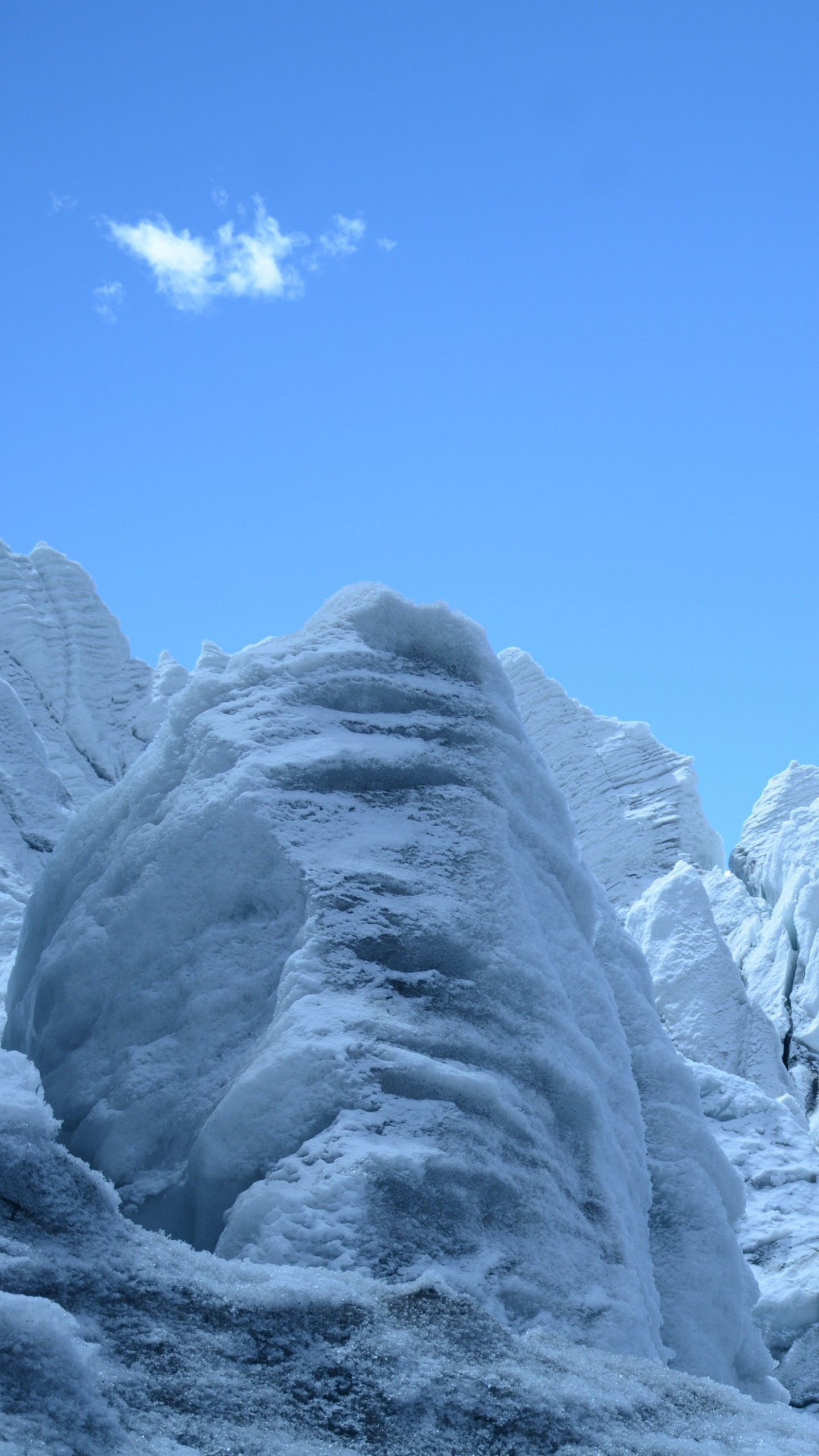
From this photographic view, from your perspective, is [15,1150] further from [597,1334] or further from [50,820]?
[50,820]

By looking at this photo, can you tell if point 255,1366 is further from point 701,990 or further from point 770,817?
point 770,817

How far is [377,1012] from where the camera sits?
14.7 feet

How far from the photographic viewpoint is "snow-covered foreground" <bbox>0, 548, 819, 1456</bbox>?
95.0 inches

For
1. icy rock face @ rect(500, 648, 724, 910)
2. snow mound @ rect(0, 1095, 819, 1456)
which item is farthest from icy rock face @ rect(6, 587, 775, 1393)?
icy rock face @ rect(500, 648, 724, 910)

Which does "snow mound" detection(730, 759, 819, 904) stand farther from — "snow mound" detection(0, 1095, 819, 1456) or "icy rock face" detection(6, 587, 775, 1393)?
"snow mound" detection(0, 1095, 819, 1456)

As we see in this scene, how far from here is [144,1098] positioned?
4926mm

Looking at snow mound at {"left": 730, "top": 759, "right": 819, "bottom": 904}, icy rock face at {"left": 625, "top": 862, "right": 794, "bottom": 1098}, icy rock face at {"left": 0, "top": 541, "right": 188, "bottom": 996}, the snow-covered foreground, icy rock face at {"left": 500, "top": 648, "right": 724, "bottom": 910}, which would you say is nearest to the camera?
the snow-covered foreground

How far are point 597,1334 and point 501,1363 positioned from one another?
1.66 meters

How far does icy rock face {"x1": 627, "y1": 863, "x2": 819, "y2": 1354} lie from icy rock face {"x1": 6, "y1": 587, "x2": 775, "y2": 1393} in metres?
3.78

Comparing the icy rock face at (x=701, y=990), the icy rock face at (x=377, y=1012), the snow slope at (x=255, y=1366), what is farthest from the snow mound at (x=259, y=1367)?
the icy rock face at (x=701, y=990)

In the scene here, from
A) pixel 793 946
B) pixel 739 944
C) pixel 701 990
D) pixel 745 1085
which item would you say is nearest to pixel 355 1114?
pixel 745 1085

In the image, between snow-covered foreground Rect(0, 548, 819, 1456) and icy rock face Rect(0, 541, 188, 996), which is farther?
icy rock face Rect(0, 541, 188, 996)

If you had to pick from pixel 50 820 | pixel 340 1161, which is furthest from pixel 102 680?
pixel 340 1161

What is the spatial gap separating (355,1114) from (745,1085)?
7886mm
